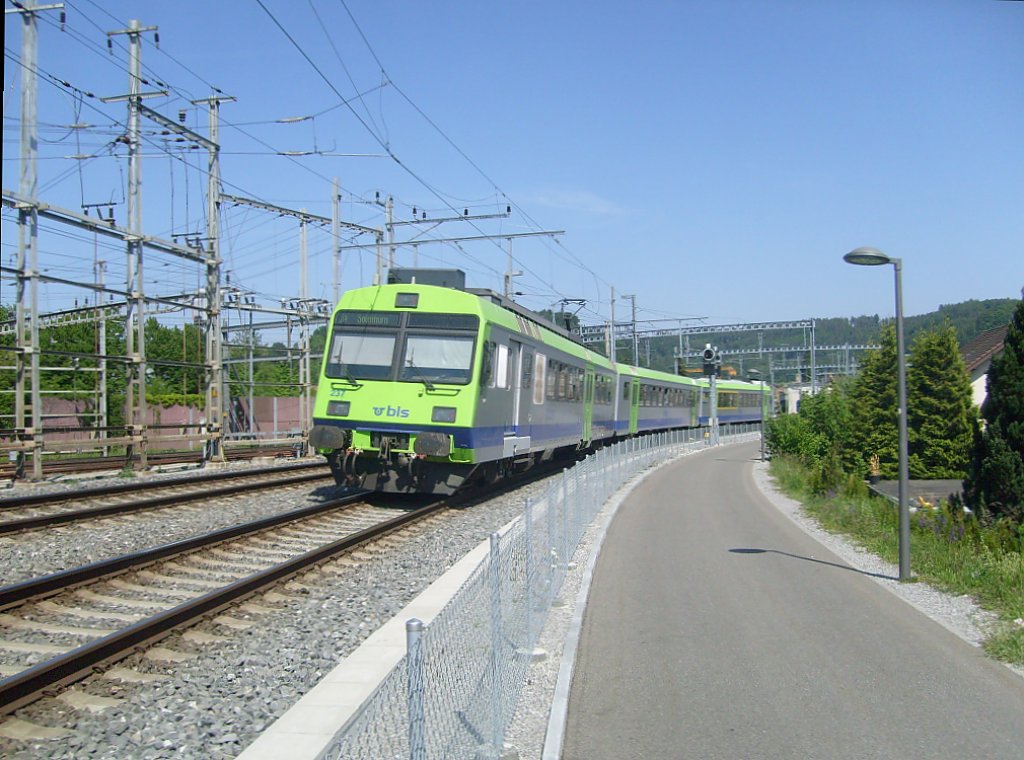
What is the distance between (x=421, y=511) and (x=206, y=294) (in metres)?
15.3

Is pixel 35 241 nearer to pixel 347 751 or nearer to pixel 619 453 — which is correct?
pixel 619 453

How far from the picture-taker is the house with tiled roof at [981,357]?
29.3 metres

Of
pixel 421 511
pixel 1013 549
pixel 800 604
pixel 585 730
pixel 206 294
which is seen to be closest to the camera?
pixel 585 730

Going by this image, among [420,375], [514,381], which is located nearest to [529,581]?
[420,375]

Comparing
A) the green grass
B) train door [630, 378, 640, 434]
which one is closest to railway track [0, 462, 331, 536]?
the green grass

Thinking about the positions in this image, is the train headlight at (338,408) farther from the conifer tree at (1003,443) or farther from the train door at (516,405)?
the conifer tree at (1003,443)

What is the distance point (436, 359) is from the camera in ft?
50.9

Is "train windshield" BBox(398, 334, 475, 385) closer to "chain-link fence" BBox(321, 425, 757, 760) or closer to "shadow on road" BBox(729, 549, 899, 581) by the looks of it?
"shadow on road" BBox(729, 549, 899, 581)

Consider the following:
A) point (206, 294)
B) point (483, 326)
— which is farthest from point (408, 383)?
point (206, 294)

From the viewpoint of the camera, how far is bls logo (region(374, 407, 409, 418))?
15.1 metres

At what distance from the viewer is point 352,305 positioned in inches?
636

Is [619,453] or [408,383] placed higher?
[408,383]

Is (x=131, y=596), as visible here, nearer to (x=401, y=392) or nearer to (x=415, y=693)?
(x=415, y=693)

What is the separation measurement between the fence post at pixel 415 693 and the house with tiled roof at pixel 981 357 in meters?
25.4
